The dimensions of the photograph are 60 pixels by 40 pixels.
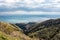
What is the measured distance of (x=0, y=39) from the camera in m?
38.0

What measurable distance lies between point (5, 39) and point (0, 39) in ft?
6.37

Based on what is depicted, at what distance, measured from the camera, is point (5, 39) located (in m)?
39.8
